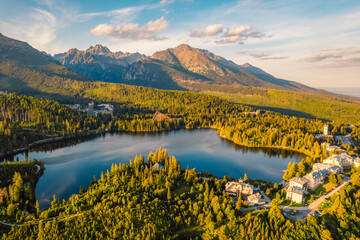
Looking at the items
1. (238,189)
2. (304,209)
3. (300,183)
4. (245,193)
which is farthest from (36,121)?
(304,209)

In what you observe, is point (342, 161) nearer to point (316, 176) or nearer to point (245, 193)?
point (316, 176)

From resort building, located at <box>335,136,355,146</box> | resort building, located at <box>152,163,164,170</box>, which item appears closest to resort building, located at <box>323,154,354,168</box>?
resort building, located at <box>335,136,355,146</box>

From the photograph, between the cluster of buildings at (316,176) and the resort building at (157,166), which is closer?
the cluster of buildings at (316,176)

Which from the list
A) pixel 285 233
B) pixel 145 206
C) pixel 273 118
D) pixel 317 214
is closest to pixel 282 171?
pixel 317 214

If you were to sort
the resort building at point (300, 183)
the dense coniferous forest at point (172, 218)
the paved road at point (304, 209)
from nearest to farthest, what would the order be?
the dense coniferous forest at point (172, 218)
the paved road at point (304, 209)
the resort building at point (300, 183)

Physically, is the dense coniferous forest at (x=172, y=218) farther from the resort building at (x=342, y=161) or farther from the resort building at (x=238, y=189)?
the resort building at (x=342, y=161)

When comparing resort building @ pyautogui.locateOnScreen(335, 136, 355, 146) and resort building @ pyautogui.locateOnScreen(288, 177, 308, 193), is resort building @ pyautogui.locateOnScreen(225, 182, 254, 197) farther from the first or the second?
resort building @ pyautogui.locateOnScreen(335, 136, 355, 146)

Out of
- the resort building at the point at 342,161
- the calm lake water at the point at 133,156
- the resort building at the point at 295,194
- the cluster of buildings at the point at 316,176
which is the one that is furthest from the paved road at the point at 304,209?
the resort building at the point at 342,161
